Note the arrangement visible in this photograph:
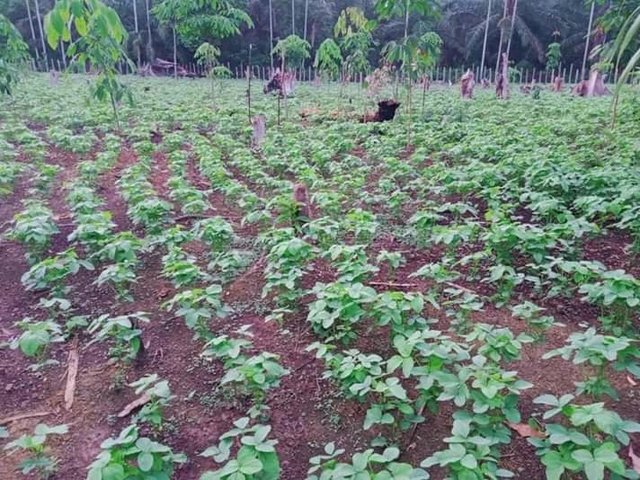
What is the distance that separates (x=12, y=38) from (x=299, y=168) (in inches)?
110

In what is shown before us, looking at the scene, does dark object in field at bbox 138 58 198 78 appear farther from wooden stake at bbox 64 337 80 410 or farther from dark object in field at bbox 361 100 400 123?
wooden stake at bbox 64 337 80 410

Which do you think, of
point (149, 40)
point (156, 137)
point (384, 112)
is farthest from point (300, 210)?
point (149, 40)

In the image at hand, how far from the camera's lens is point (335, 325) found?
2688 millimetres

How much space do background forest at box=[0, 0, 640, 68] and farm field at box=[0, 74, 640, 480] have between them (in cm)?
2274

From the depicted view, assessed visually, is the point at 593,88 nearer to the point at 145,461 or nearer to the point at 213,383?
the point at 213,383

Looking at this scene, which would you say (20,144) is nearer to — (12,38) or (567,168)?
(12,38)

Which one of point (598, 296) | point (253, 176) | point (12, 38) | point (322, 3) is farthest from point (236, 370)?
point (322, 3)

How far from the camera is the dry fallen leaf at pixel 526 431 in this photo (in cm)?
200

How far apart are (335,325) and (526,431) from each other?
1.00 m

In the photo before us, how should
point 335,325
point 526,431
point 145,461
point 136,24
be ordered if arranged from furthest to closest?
1. point 136,24
2. point 335,325
3. point 526,431
4. point 145,461

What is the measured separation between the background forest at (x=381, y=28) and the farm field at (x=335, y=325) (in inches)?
895

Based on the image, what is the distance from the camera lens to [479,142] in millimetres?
6246

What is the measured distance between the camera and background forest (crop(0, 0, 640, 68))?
85.1 feet

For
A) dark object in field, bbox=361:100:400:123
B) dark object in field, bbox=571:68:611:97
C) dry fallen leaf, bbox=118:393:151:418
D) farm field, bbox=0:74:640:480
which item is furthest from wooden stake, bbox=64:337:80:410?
dark object in field, bbox=571:68:611:97
